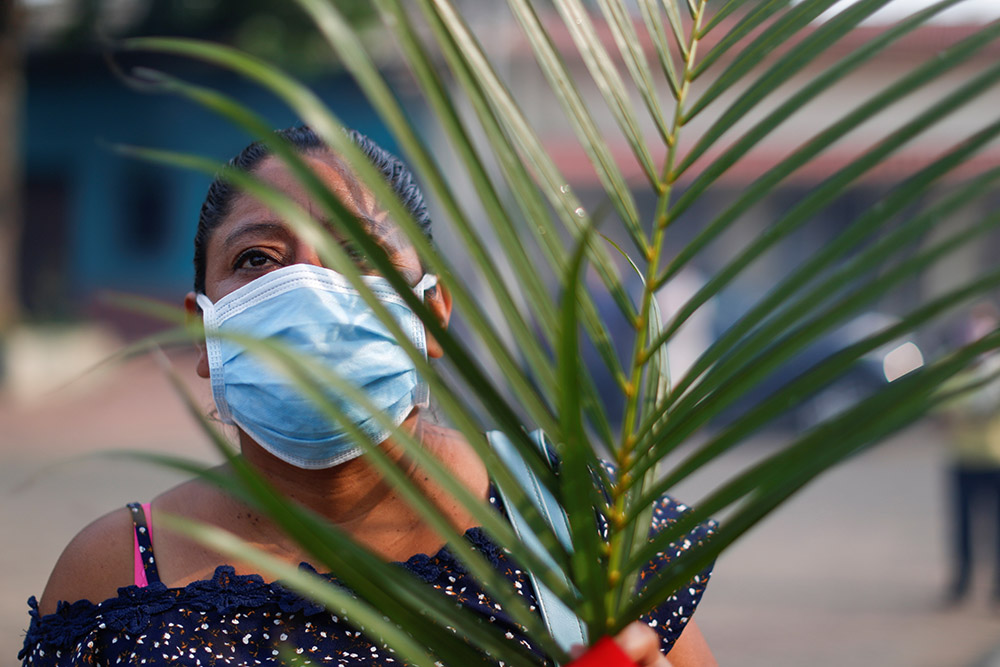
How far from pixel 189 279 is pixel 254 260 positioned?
18.0m

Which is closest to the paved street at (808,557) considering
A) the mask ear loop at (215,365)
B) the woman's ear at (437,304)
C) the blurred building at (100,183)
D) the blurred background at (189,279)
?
the blurred background at (189,279)

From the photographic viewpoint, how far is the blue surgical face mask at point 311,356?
130 centimetres

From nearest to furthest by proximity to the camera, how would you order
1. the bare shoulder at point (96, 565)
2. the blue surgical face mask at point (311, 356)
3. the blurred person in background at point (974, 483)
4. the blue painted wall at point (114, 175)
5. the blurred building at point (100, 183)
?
the blue surgical face mask at point (311, 356) < the bare shoulder at point (96, 565) < the blurred person in background at point (974, 483) < the blurred building at point (100, 183) < the blue painted wall at point (114, 175)

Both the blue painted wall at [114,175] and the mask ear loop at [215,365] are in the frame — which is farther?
the blue painted wall at [114,175]

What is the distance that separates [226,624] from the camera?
4.38 ft

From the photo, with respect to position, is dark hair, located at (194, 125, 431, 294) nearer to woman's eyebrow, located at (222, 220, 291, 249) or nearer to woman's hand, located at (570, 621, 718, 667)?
woman's eyebrow, located at (222, 220, 291, 249)

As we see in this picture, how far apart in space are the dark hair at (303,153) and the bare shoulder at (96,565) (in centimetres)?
38

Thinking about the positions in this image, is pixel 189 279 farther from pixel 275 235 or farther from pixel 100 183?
pixel 275 235

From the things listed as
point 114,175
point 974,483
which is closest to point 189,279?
point 114,175

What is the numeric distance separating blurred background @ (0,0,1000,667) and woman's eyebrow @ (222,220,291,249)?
1.14ft

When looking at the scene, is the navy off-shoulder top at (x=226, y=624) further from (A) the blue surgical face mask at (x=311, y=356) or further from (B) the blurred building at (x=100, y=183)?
(B) the blurred building at (x=100, y=183)

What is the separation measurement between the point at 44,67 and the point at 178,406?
804cm

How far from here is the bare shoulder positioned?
1.42m

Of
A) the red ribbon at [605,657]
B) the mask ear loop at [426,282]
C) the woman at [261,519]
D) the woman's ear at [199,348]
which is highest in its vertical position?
the woman's ear at [199,348]
